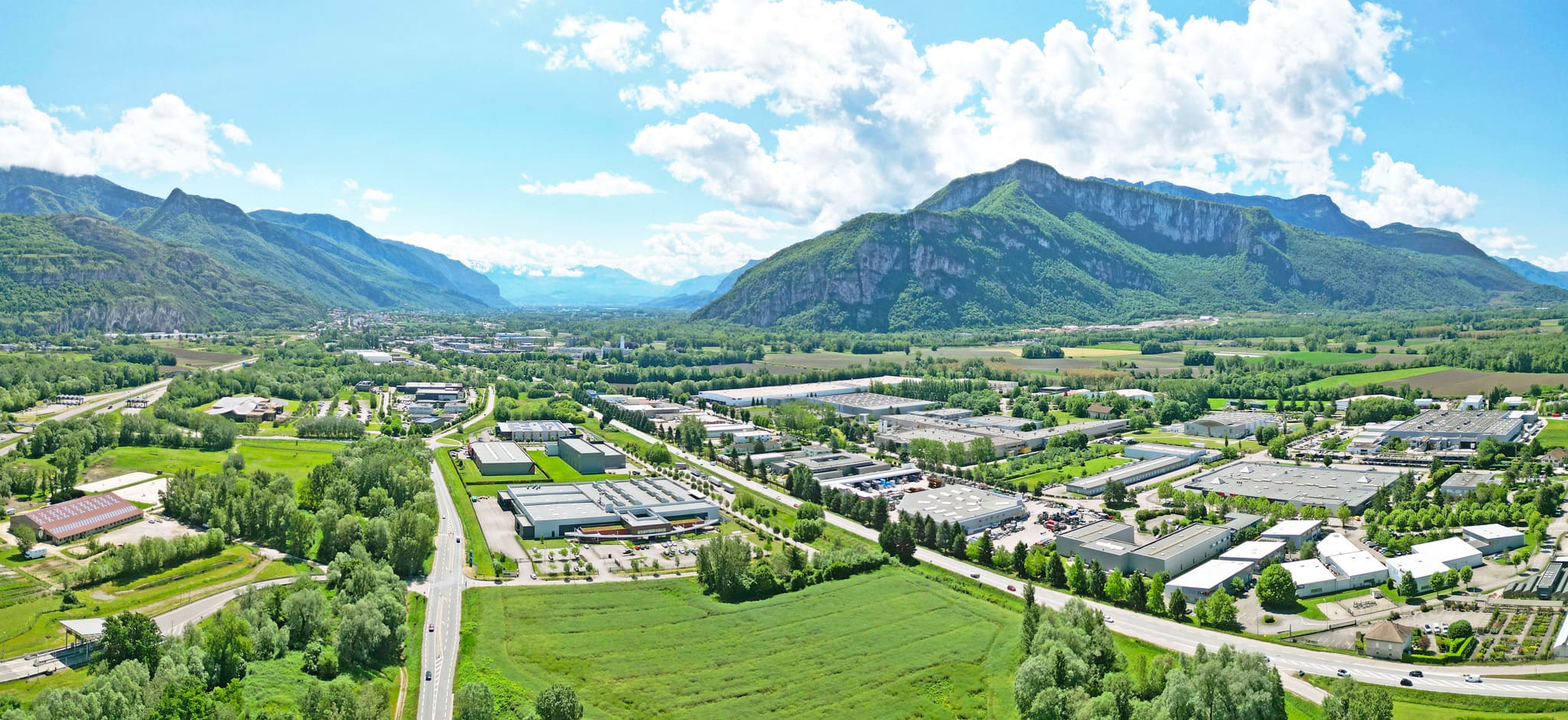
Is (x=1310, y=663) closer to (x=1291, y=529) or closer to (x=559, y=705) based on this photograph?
(x=1291, y=529)

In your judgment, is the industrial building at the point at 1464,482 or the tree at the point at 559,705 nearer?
the tree at the point at 559,705

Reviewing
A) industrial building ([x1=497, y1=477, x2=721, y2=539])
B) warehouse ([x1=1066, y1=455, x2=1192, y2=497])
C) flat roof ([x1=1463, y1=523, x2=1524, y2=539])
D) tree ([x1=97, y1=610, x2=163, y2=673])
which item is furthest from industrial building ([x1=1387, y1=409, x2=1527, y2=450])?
tree ([x1=97, y1=610, x2=163, y2=673])

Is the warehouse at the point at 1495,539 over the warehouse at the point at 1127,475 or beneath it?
over

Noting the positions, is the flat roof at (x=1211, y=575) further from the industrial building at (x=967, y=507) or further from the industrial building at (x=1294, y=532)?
the industrial building at (x=967, y=507)

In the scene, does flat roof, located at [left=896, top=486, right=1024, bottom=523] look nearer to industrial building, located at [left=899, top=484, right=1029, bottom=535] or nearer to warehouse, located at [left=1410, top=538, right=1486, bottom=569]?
industrial building, located at [left=899, top=484, right=1029, bottom=535]

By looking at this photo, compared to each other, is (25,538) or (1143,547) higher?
(1143,547)

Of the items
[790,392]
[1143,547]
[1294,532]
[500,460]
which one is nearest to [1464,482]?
[1294,532]

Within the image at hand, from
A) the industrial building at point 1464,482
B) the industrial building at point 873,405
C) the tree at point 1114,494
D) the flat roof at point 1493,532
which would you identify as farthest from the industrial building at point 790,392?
the flat roof at point 1493,532

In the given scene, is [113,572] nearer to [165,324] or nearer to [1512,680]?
[1512,680]
